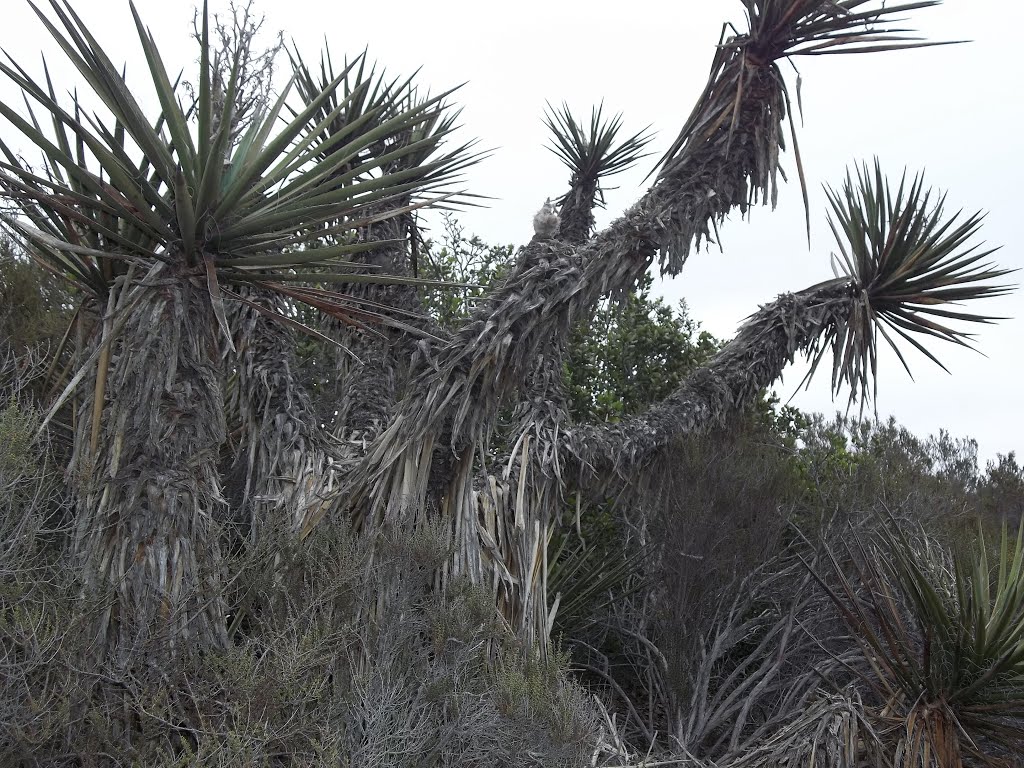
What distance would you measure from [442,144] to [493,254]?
6.08 metres

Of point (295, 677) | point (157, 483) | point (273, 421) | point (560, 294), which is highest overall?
point (560, 294)

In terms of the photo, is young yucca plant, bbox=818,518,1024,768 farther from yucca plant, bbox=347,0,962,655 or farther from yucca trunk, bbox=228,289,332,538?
yucca trunk, bbox=228,289,332,538

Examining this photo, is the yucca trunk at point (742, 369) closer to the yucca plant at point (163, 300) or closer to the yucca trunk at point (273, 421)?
the yucca trunk at point (273, 421)

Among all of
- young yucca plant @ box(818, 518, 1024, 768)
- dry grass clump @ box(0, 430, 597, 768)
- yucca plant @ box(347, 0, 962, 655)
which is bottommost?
dry grass clump @ box(0, 430, 597, 768)

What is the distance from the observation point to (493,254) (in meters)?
12.8

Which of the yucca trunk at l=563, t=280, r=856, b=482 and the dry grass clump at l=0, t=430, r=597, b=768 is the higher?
the yucca trunk at l=563, t=280, r=856, b=482

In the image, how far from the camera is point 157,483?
3680 mm

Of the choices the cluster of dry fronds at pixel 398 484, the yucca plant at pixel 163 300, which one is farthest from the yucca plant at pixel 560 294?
the yucca plant at pixel 163 300

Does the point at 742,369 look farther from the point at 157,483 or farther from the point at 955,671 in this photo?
the point at 157,483

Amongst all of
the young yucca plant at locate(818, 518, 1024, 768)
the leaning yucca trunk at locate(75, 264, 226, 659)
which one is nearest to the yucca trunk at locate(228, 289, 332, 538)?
the leaning yucca trunk at locate(75, 264, 226, 659)

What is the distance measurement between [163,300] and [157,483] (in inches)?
30.2

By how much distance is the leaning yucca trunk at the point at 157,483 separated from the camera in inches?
140

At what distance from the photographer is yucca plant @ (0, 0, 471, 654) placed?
3490mm

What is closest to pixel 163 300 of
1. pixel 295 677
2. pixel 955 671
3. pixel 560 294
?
pixel 295 677
